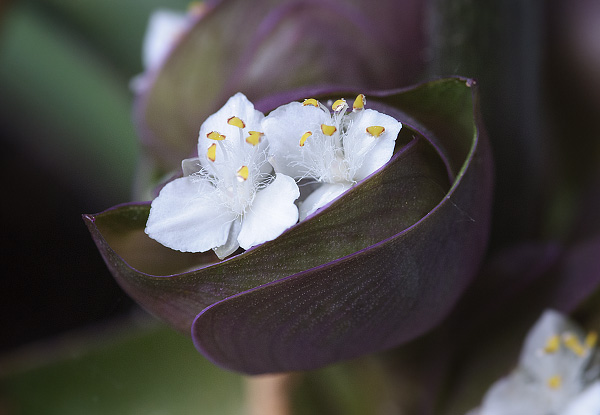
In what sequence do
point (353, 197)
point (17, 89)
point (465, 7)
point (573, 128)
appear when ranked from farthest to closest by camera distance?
point (17, 89)
point (573, 128)
point (465, 7)
point (353, 197)

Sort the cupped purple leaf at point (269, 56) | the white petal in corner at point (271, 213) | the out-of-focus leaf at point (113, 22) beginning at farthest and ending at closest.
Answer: the out-of-focus leaf at point (113, 22)
the cupped purple leaf at point (269, 56)
the white petal in corner at point (271, 213)

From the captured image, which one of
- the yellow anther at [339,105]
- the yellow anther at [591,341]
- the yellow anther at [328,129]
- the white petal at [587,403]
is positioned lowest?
the white petal at [587,403]

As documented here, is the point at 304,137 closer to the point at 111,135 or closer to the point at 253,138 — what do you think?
the point at 253,138

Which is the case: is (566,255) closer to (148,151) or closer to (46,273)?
(148,151)

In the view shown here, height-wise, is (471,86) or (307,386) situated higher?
(471,86)

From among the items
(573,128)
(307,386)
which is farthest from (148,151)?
(573,128)

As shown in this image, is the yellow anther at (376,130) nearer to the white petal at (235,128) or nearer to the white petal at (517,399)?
the white petal at (235,128)

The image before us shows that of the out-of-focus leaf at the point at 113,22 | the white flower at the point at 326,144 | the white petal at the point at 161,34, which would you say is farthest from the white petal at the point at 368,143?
the out-of-focus leaf at the point at 113,22

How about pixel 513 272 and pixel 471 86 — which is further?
pixel 513 272
